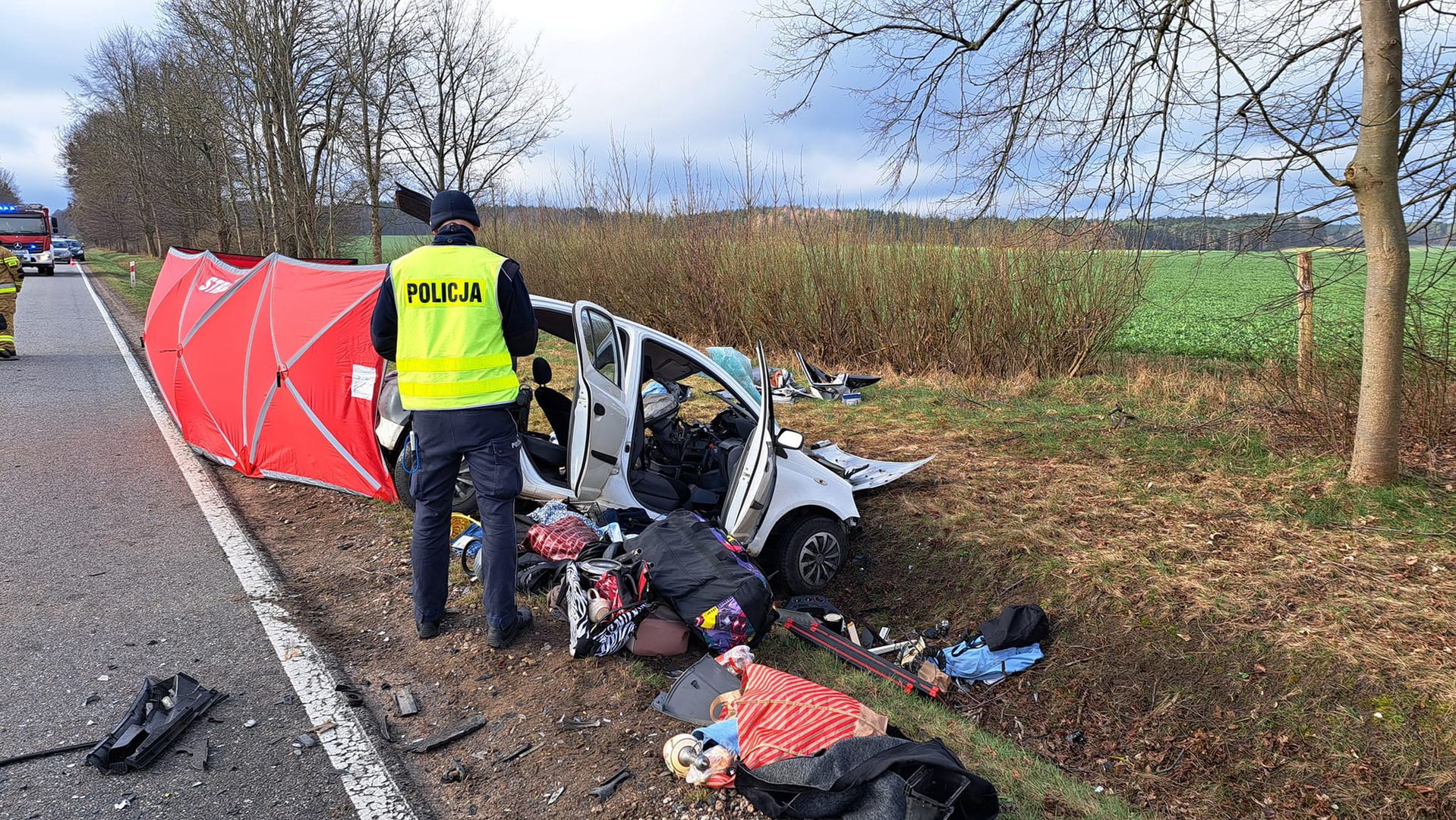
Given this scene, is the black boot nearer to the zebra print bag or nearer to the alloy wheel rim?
the zebra print bag

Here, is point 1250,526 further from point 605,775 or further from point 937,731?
point 605,775

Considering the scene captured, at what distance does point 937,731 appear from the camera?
3.83 metres

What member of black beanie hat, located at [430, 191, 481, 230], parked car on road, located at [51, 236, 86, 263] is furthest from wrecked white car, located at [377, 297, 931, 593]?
parked car on road, located at [51, 236, 86, 263]

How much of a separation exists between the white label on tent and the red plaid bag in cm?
203

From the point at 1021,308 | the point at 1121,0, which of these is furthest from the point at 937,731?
the point at 1021,308

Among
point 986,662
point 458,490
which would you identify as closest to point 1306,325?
point 986,662

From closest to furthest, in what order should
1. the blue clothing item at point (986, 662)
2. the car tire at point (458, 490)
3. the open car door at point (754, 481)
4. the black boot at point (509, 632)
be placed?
the black boot at point (509, 632)
the blue clothing item at point (986, 662)
the open car door at point (754, 481)
the car tire at point (458, 490)

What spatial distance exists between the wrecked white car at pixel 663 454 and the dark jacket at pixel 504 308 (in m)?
0.70

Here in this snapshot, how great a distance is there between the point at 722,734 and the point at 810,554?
2.36 meters

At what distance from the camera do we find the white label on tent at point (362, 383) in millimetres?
6375

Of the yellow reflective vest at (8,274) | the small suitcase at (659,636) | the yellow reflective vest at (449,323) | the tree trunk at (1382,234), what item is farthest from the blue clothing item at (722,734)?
the yellow reflective vest at (8,274)

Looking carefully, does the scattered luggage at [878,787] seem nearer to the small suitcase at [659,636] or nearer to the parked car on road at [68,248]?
the small suitcase at [659,636]

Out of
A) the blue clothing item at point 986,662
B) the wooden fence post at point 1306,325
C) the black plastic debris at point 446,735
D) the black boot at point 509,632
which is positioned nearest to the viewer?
the black plastic debris at point 446,735

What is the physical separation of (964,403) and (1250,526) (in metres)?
4.95
